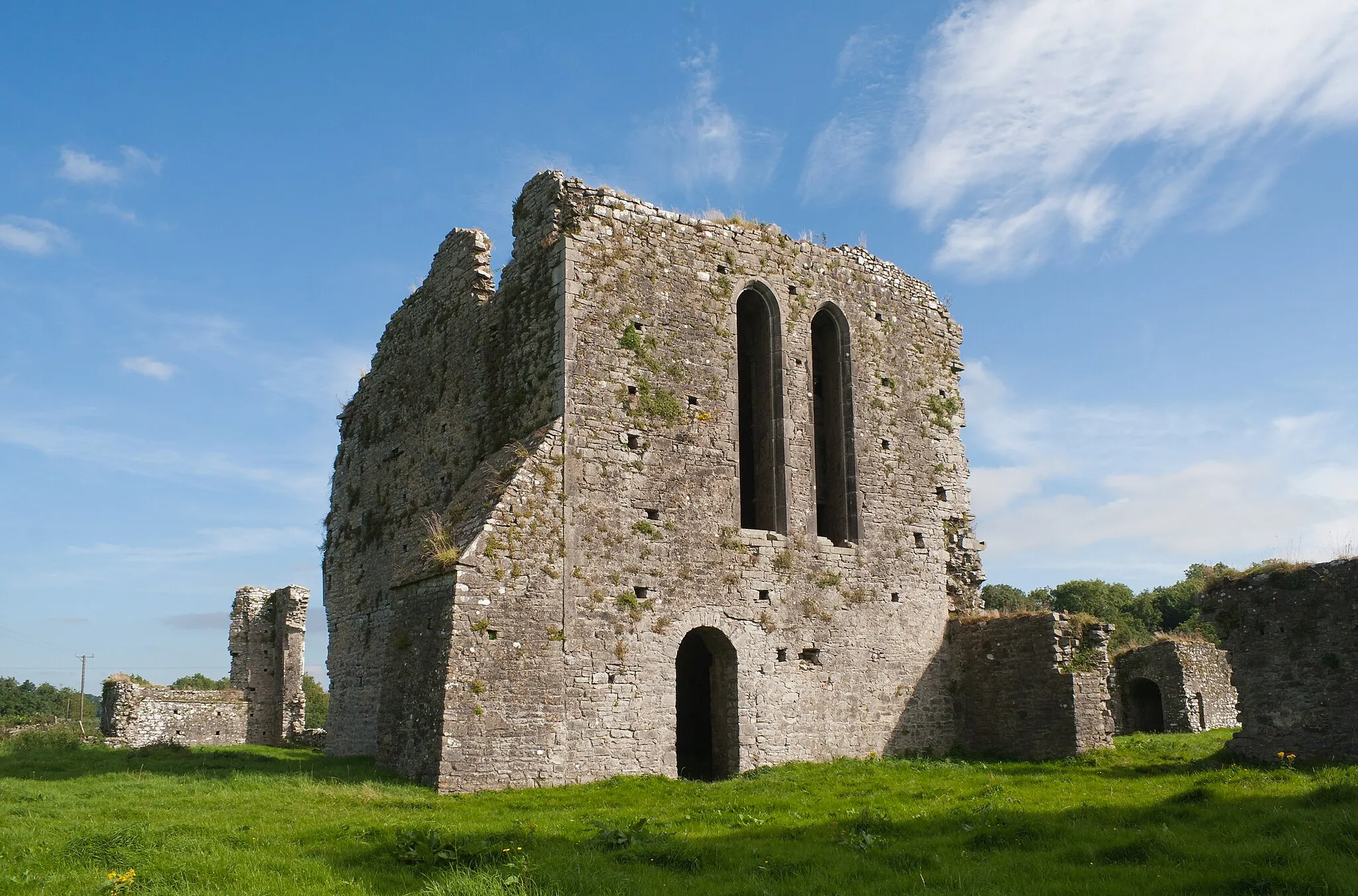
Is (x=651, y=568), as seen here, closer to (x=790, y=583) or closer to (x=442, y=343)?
(x=790, y=583)

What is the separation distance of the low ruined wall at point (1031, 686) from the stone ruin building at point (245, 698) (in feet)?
56.6

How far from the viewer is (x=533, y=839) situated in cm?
940

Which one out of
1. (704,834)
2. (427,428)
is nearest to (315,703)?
(427,428)

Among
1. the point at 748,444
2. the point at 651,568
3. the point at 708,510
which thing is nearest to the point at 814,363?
the point at 748,444

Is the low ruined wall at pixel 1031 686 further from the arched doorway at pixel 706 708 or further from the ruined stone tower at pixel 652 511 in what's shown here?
the arched doorway at pixel 706 708

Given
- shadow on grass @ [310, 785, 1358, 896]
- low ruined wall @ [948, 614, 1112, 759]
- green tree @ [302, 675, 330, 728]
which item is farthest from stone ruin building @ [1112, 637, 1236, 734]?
green tree @ [302, 675, 330, 728]

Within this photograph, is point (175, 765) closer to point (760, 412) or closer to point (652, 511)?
point (652, 511)

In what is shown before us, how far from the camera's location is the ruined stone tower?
13.9 m

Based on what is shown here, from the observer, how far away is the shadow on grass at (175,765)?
14.5 meters

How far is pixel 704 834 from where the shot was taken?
33.0 feet

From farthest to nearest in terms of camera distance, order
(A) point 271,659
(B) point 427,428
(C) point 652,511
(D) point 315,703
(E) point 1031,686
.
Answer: (D) point 315,703 < (A) point 271,659 < (B) point 427,428 < (E) point 1031,686 < (C) point 652,511

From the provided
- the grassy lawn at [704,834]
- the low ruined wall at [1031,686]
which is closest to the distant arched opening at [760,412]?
the low ruined wall at [1031,686]

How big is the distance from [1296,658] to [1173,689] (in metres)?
10.3

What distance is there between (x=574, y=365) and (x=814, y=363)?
564cm
